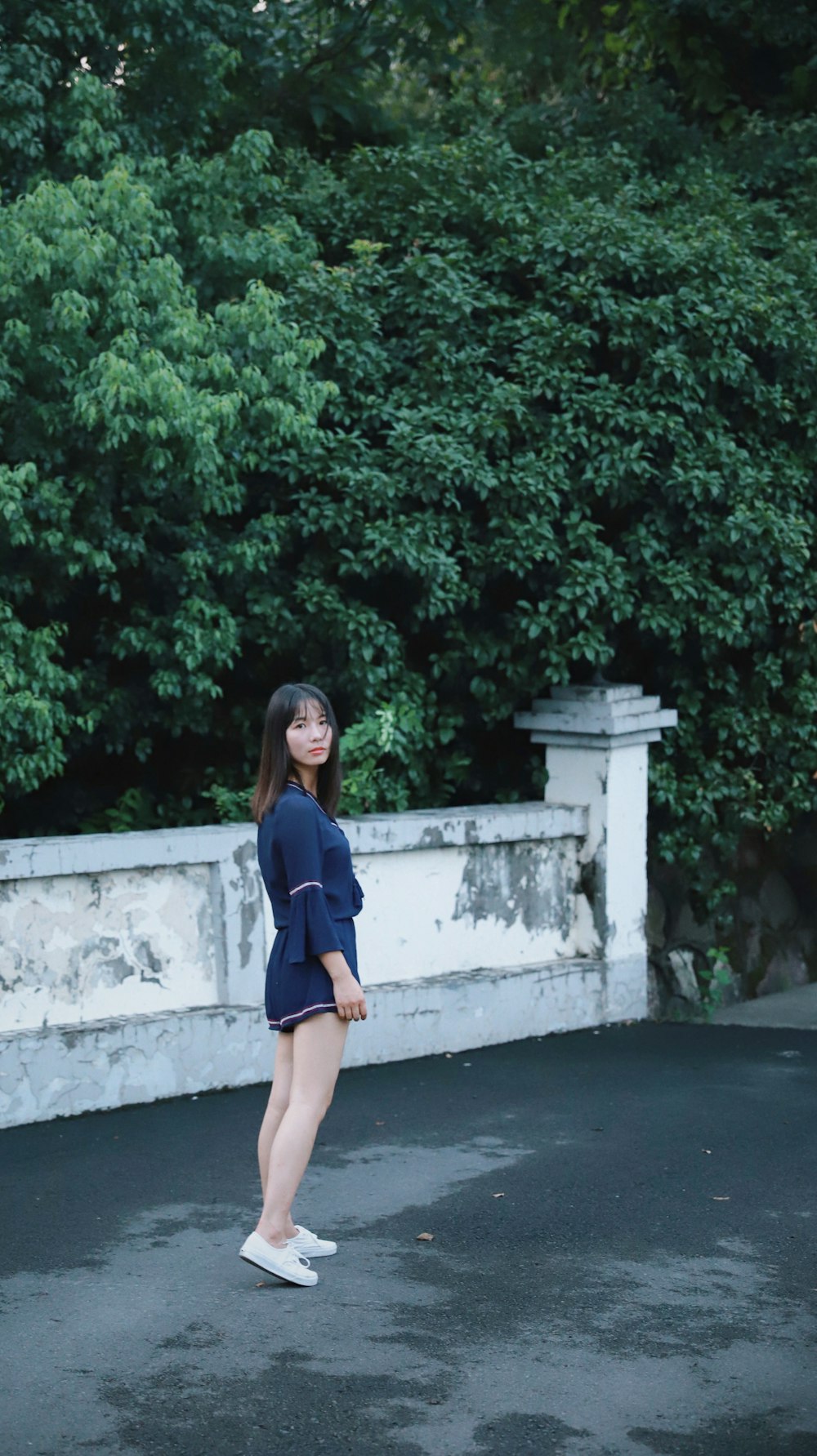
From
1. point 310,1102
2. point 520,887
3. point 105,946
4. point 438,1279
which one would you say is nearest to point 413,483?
point 520,887

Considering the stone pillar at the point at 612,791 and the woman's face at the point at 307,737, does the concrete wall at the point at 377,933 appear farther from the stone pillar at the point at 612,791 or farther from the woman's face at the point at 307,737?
the woman's face at the point at 307,737

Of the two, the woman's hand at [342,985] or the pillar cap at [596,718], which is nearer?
the woman's hand at [342,985]

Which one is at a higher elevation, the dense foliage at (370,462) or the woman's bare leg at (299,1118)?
the dense foliage at (370,462)

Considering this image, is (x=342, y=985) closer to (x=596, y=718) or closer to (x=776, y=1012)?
(x=596, y=718)

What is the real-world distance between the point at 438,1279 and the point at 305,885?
50.3 inches

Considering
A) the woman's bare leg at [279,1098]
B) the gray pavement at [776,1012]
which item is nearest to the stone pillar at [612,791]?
the gray pavement at [776,1012]

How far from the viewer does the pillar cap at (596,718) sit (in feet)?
27.6

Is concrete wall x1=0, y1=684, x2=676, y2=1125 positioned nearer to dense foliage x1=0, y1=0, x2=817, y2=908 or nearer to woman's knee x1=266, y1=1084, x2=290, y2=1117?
dense foliage x1=0, y1=0, x2=817, y2=908

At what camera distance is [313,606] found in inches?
315

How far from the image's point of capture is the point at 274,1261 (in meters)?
4.72

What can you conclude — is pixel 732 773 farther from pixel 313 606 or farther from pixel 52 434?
pixel 52 434

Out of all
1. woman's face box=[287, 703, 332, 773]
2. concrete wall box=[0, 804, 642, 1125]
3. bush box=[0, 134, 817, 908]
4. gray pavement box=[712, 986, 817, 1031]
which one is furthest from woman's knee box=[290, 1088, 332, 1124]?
gray pavement box=[712, 986, 817, 1031]

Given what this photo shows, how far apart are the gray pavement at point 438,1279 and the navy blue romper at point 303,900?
878mm

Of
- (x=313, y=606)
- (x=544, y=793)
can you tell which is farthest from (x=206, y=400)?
(x=544, y=793)
